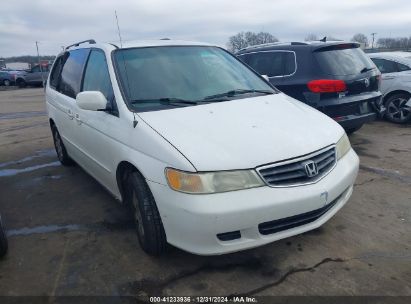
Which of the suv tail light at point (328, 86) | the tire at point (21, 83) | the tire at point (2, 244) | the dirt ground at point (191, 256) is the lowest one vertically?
the tire at point (21, 83)

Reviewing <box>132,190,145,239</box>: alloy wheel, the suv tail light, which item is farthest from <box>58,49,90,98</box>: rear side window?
the suv tail light

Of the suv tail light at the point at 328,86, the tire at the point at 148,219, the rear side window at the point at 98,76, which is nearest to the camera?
the tire at the point at 148,219

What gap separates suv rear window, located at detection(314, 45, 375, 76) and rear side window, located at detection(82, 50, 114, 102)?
10.8ft

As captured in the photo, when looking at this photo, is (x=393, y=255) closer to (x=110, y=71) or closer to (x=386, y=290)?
(x=386, y=290)

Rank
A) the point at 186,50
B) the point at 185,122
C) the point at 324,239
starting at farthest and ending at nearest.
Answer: the point at 186,50 < the point at 324,239 < the point at 185,122

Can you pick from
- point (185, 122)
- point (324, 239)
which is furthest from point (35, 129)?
point (324, 239)

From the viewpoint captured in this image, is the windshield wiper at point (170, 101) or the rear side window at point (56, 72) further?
the rear side window at point (56, 72)

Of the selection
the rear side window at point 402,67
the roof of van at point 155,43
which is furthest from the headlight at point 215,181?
the rear side window at point 402,67

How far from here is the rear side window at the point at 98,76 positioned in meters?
3.59

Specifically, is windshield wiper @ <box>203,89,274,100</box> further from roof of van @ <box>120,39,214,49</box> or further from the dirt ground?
the dirt ground

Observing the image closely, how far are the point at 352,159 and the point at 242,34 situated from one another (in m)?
45.7

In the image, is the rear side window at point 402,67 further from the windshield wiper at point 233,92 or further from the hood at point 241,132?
the hood at point 241,132

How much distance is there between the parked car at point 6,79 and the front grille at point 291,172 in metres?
33.7

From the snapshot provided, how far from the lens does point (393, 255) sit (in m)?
3.02
